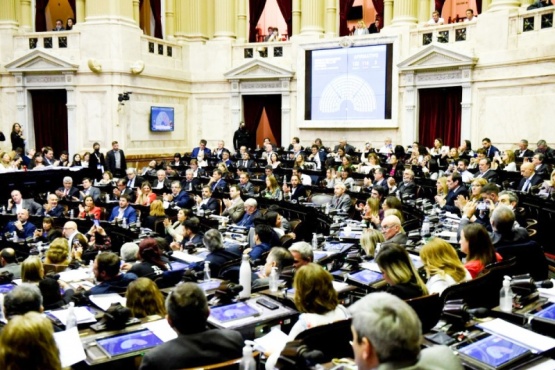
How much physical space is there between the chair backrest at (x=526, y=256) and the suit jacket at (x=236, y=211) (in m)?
5.47

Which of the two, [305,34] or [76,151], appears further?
[305,34]

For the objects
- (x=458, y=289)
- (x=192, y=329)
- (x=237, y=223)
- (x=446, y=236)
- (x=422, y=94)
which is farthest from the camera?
(x=422, y=94)

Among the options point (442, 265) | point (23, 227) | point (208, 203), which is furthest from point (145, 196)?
point (442, 265)

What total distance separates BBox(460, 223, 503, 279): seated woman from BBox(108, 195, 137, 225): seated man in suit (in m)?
6.93

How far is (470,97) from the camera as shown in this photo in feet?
58.6

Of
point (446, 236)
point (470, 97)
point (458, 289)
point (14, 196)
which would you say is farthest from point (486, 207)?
point (470, 97)

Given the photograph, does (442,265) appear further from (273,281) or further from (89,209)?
(89,209)

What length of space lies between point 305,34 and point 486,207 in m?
14.5

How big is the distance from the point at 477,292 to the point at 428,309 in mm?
815

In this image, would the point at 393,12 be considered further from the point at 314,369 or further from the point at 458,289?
the point at 314,369

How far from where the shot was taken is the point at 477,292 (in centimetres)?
493

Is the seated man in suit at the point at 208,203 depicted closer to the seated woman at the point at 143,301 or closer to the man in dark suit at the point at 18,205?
the man in dark suit at the point at 18,205

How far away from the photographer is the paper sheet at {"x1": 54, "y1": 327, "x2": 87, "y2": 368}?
3.85 metres

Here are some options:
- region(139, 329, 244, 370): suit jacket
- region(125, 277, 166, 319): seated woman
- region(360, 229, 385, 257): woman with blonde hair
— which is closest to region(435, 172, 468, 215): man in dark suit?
region(360, 229, 385, 257): woman with blonde hair
